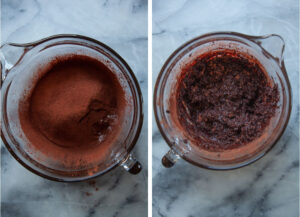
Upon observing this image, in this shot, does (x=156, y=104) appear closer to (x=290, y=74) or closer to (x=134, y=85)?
(x=134, y=85)

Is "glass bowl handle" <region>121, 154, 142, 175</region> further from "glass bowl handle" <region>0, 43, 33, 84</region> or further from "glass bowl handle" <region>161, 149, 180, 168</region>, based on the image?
"glass bowl handle" <region>0, 43, 33, 84</region>

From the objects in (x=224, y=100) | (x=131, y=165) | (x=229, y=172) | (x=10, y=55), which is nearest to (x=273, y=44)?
(x=224, y=100)

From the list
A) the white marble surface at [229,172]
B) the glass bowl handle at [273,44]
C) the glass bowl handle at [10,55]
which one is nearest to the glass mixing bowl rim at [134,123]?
the glass bowl handle at [10,55]

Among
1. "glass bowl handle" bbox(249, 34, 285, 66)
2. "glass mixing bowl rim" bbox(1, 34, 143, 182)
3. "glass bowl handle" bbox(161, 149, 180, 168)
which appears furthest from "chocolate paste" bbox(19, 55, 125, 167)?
"glass bowl handle" bbox(249, 34, 285, 66)

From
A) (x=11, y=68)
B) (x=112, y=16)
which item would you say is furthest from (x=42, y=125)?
(x=112, y=16)

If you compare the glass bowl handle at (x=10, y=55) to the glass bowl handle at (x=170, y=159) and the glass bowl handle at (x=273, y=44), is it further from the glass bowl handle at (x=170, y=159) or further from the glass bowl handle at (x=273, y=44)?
the glass bowl handle at (x=273, y=44)

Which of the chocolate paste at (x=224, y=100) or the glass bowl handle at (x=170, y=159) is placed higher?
the chocolate paste at (x=224, y=100)

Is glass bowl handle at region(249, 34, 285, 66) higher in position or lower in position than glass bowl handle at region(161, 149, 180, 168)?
higher
